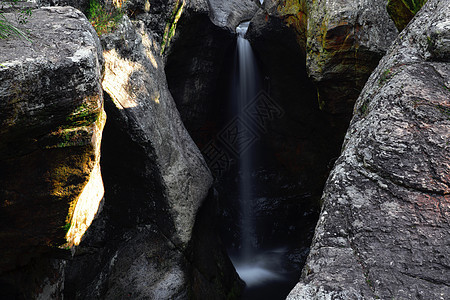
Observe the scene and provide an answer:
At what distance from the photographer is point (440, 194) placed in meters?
2.45

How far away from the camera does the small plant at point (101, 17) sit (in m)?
5.17

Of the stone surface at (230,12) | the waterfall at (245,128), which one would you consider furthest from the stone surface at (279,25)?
the stone surface at (230,12)

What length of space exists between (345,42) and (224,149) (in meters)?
5.06

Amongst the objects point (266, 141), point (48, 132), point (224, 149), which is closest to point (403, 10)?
point (48, 132)

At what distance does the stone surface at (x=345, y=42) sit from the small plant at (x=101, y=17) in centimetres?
335

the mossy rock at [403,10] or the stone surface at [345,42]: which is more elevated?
the mossy rock at [403,10]

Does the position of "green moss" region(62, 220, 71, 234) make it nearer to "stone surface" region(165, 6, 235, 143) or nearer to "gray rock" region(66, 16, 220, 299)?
"gray rock" region(66, 16, 220, 299)

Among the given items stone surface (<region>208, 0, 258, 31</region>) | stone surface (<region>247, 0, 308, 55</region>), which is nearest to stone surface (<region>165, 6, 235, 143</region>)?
stone surface (<region>208, 0, 258, 31</region>)

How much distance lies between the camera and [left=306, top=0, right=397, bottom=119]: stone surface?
18.7 ft

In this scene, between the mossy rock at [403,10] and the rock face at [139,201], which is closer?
the mossy rock at [403,10]

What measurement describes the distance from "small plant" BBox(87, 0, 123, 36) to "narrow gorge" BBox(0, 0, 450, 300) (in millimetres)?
38

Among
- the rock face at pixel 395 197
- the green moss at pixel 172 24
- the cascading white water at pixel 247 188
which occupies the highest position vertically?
the green moss at pixel 172 24

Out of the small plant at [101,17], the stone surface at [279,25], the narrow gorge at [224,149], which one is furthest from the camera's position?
the stone surface at [279,25]

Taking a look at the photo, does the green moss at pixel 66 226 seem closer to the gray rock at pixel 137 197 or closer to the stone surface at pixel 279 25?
the gray rock at pixel 137 197
